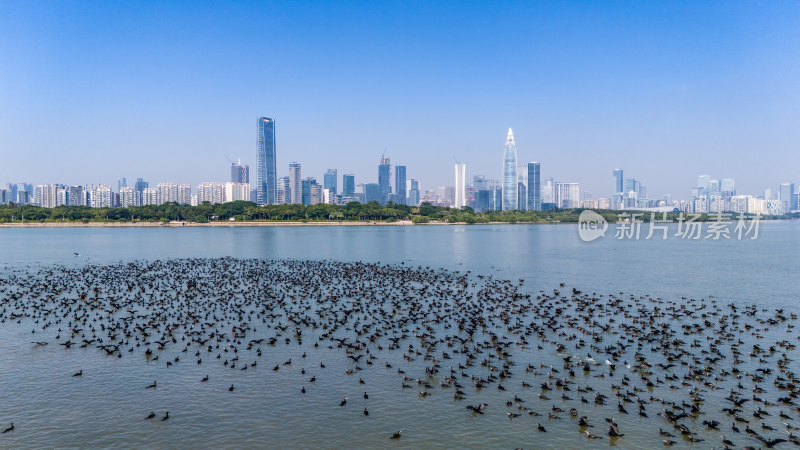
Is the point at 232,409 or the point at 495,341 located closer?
the point at 232,409

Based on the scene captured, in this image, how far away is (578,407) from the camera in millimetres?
18109

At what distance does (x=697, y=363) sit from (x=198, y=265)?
48.8 meters

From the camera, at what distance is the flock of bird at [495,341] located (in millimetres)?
17594

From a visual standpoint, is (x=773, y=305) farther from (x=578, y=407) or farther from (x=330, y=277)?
(x=330, y=277)

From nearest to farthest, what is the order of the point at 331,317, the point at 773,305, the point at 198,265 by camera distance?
the point at 331,317 < the point at 773,305 < the point at 198,265

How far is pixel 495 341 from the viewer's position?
82.7 feet

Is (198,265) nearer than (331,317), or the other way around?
(331,317)

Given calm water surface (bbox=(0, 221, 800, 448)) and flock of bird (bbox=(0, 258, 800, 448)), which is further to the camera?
flock of bird (bbox=(0, 258, 800, 448))

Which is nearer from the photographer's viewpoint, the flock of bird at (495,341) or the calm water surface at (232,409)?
the calm water surface at (232,409)

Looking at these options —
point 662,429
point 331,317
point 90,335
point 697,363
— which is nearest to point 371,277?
point 331,317

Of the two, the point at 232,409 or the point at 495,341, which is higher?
the point at 495,341

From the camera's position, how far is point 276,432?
16547mm

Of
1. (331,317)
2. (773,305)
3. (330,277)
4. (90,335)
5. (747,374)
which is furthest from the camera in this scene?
(330,277)

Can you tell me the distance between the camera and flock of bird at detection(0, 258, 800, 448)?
1759 centimetres
